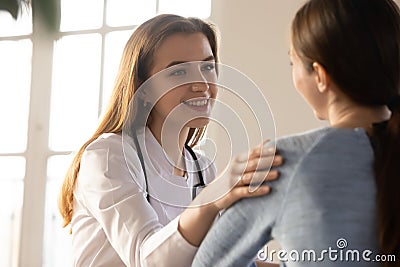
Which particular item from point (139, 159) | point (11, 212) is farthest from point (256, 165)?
point (11, 212)

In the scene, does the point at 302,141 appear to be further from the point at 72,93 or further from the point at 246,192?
the point at 72,93

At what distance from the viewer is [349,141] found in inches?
39.9

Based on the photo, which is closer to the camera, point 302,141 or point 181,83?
point 302,141

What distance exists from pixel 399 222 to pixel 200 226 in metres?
0.38

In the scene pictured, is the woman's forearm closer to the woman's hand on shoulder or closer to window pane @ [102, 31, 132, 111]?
the woman's hand on shoulder

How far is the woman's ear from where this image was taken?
40.9 inches

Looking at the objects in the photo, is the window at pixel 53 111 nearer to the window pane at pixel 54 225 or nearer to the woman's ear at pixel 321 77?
the window pane at pixel 54 225

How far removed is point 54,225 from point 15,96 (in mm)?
602

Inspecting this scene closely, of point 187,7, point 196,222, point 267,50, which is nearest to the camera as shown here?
point 196,222

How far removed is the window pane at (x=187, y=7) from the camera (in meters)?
2.93

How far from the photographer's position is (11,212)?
3080 mm

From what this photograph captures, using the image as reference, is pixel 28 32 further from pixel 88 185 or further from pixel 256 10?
pixel 88 185

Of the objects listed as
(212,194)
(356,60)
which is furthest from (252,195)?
(356,60)

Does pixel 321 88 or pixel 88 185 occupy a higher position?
pixel 321 88
